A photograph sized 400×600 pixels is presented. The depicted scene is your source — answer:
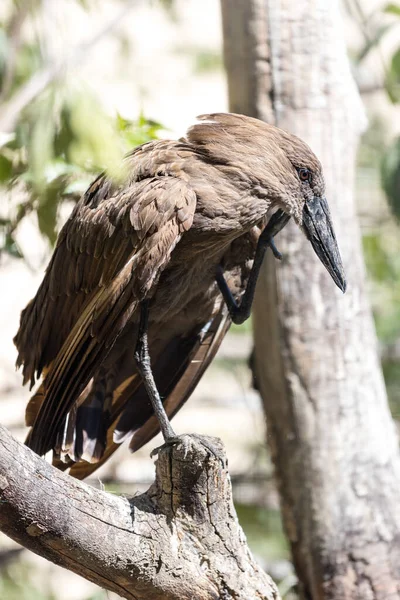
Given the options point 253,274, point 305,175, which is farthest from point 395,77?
point 253,274

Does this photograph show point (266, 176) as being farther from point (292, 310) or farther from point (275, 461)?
point (275, 461)

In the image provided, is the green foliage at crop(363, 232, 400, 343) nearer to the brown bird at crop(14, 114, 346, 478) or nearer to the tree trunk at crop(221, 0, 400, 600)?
the tree trunk at crop(221, 0, 400, 600)

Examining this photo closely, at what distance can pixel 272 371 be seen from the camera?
4.07m

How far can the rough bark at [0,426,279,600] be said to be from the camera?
2.37 meters

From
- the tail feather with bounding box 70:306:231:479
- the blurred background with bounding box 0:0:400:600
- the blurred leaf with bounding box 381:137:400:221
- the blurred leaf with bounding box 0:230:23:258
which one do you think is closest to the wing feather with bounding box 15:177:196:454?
the blurred background with bounding box 0:0:400:600

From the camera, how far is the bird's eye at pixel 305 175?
10.1 feet

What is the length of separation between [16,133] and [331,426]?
5.89 feet

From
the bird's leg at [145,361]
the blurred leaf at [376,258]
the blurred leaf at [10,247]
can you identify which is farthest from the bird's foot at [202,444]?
the blurred leaf at [376,258]

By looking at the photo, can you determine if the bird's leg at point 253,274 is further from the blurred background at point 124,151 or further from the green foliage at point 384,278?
the green foliage at point 384,278

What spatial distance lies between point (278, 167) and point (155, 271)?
0.57 m

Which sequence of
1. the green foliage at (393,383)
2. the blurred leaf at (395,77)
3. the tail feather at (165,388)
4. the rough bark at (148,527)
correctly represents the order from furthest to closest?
the green foliage at (393,383), the blurred leaf at (395,77), the tail feather at (165,388), the rough bark at (148,527)

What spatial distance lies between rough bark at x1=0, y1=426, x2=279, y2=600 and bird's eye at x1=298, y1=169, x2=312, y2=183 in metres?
0.93

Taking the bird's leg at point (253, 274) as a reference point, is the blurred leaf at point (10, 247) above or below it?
above

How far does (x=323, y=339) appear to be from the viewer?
3.94 meters
